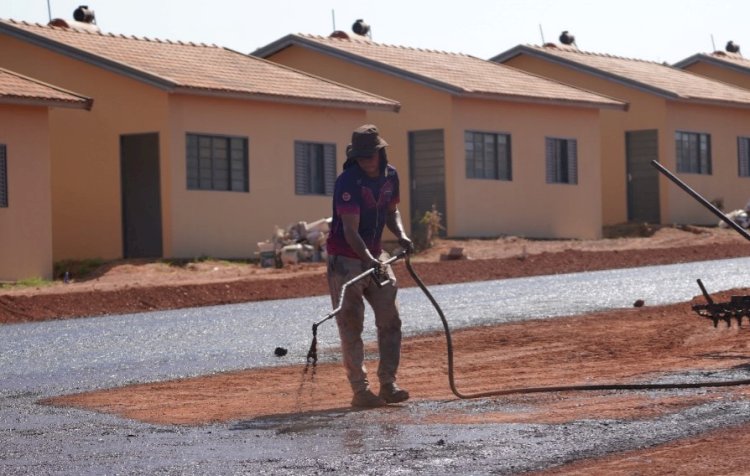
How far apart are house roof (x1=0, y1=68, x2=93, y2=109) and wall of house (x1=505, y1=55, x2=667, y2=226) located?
19252 millimetres

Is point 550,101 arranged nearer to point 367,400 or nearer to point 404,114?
point 404,114

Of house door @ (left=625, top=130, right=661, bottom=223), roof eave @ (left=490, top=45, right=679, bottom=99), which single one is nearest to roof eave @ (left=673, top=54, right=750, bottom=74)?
roof eave @ (left=490, top=45, right=679, bottom=99)

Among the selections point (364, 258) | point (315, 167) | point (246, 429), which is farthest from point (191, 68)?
point (246, 429)

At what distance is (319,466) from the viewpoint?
7.96m

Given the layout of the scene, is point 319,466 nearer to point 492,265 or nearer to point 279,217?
point 492,265

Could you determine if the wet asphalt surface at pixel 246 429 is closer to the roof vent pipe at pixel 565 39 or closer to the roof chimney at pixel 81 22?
the roof chimney at pixel 81 22

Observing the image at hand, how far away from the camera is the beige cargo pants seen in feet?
35.2

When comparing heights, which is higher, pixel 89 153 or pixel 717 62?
pixel 717 62

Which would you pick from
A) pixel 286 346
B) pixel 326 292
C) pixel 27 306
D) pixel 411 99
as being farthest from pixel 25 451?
pixel 411 99

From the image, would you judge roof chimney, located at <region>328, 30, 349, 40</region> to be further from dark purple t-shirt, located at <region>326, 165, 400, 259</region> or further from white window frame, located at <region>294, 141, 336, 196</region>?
dark purple t-shirt, located at <region>326, 165, 400, 259</region>

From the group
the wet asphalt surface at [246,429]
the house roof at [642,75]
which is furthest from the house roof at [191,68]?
the wet asphalt surface at [246,429]

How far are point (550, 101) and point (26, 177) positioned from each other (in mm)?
14813

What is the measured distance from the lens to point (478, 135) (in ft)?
118

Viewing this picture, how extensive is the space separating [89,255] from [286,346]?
15418 millimetres
